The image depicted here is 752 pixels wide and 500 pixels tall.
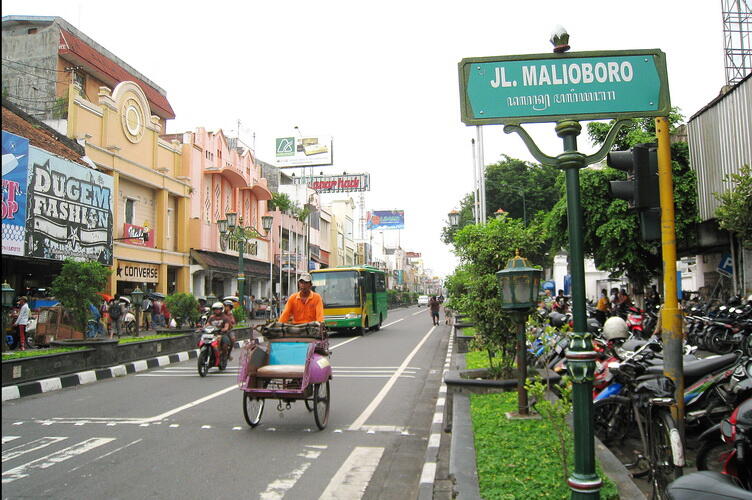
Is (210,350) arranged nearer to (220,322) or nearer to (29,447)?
(220,322)

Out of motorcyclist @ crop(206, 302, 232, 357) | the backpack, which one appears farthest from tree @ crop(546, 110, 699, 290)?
the backpack

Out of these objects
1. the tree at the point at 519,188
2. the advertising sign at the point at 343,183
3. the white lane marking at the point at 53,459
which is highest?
the advertising sign at the point at 343,183

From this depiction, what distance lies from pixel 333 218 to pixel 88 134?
1704 inches

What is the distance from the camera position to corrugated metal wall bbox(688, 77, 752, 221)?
12102mm

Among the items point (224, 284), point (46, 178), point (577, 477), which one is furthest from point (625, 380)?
point (224, 284)

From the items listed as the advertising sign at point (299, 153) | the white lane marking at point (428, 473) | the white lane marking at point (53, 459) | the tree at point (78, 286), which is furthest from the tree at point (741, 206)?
the advertising sign at point (299, 153)

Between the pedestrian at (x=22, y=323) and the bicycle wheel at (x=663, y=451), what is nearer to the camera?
the bicycle wheel at (x=663, y=451)

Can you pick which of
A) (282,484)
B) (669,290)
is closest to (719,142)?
(669,290)

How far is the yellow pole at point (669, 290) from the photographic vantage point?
4.78 m

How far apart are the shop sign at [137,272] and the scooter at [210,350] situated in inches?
579

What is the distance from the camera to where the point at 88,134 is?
2338cm

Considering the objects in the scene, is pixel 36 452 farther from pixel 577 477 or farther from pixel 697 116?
pixel 697 116

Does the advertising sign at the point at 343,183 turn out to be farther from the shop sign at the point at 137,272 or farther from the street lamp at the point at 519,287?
the street lamp at the point at 519,287

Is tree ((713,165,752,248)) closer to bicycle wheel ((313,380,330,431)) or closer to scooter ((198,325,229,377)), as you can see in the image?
bicycle wheel ((313,380,330,431))
